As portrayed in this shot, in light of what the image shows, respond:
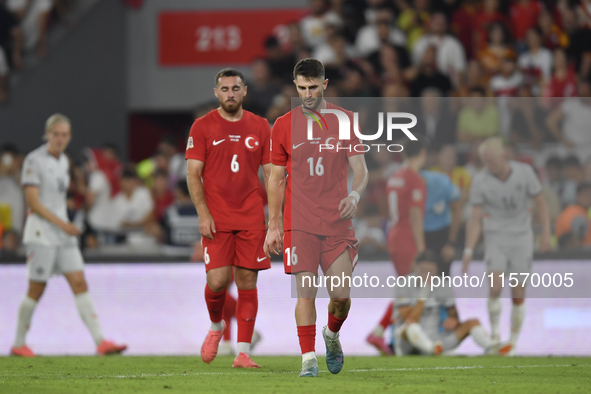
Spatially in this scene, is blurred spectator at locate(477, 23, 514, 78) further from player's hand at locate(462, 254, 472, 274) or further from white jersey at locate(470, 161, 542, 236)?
player's hand at locate(462, 254, 472, 274)

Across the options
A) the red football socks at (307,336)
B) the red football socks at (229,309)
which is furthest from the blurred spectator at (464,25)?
the red football socks at (307,336)

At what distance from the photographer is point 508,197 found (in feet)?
30.2

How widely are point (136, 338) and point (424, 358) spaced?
3.33 meters

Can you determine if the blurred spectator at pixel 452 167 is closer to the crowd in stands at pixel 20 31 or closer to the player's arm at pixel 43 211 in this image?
the player's arm at pixel 43 211

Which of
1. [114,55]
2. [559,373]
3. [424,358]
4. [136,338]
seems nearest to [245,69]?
[114,55]

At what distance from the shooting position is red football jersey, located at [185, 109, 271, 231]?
7.23 meters

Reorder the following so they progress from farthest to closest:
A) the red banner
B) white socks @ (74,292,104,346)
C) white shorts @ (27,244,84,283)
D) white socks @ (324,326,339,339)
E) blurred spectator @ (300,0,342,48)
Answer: the red banner < blurred spectator @ (300,0,342,48) < white socks @ (74,292,104,346) < white shorts @ (27,244,84,283) < white socks @ (324,326,339,339)

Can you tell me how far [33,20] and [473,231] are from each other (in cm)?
953

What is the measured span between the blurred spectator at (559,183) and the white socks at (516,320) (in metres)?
1.24

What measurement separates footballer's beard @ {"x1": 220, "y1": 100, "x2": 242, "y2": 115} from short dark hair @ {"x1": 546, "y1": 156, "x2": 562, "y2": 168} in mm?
3952

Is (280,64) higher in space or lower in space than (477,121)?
higher

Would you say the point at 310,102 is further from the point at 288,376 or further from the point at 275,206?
the point at 288,376

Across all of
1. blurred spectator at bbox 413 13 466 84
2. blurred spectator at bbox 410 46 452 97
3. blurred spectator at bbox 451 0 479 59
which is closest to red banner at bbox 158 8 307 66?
blurred spectator at bbox 451 0 479 59

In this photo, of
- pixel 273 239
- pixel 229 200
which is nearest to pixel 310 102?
pixel 273 239
